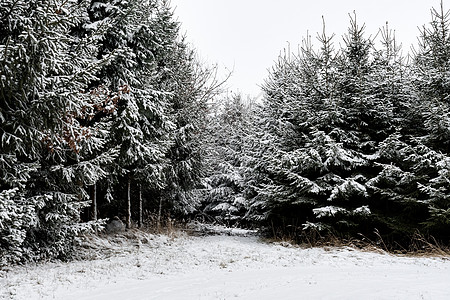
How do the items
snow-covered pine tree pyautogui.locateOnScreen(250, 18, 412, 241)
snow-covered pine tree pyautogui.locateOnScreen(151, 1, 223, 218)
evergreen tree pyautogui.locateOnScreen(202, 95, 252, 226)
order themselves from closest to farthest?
snow-covered pine tree pyautogui.locateOnScreen(250, 18, 412, 241) → snow-covered pine tree pyautogui.locateOnScreen(151, 1, 223, 218) → evergreen tree pyautogui.locateOnScreen(202, 95, 252, 226)

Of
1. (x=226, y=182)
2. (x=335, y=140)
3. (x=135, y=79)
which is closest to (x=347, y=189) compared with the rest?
(x=335, y=140)

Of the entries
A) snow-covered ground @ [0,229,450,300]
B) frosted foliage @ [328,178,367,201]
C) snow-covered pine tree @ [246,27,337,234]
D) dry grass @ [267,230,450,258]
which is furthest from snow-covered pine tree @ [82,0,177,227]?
frosted foliage @ [328,178,367,201]

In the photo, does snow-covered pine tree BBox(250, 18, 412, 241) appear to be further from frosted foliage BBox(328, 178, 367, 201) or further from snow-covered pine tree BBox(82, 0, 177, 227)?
snow-covered pine tree BBox(82, 0, 177, 227)

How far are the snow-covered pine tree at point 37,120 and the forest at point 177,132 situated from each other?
3cm

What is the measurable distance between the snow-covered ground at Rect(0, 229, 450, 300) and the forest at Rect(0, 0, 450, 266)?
122 centimetres

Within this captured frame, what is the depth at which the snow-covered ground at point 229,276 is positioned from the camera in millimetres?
5582

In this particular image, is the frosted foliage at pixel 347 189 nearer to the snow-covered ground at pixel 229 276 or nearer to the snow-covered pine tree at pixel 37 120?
the snow-covered ground at pixel 229 276

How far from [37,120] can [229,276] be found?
5544mm

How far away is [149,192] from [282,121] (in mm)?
7706

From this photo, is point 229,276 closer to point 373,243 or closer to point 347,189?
point 347,189

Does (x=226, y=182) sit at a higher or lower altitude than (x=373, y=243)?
higher

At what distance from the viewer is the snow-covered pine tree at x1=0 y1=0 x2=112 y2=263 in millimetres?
6488

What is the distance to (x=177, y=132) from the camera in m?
15.6

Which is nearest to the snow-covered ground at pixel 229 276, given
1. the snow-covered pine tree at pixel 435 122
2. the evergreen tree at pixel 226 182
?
the snow-covered pine tree at pixel 435 122
